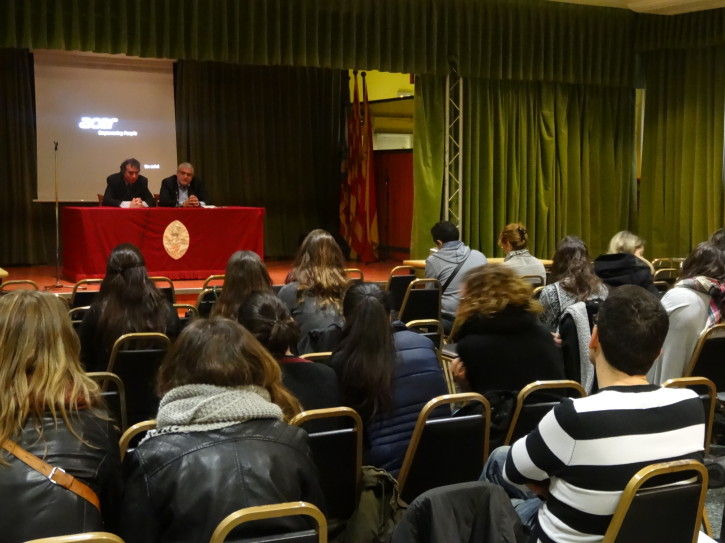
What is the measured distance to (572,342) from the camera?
13.5 feet

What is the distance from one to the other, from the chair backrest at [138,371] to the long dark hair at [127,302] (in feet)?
0.63

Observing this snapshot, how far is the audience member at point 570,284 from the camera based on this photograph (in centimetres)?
451

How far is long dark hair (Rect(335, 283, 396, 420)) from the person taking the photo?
2.90m

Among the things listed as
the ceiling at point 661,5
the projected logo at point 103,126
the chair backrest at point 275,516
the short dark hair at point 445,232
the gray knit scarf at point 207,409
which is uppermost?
the ceiling at point 661,5

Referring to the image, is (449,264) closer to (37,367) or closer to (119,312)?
(119,312)

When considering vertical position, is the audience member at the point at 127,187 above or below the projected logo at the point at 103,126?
below

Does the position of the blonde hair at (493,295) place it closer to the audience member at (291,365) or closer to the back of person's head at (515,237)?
the audience member at (291,365)

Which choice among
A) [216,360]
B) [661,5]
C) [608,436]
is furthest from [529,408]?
[661,5]

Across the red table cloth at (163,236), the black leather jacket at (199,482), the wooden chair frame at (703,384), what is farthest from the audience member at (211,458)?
the red table cloth at (163,236)

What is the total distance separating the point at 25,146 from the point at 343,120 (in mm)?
4448

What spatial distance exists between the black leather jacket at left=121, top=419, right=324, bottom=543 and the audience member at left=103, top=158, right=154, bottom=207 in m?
6.89

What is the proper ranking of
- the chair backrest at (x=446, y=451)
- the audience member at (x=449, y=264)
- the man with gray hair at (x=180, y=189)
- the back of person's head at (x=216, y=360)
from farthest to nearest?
the man with gray hair at (x=180, y=189) → the audience member at (x=449, y=264) → the chair backrest at (x=446, y=451) → the back of person's head at (x=216, y=360)

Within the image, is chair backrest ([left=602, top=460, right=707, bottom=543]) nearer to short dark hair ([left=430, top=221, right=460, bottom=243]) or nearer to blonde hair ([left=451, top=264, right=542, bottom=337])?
blonde hair ([left=451, top=264, right=542, bottom=337])

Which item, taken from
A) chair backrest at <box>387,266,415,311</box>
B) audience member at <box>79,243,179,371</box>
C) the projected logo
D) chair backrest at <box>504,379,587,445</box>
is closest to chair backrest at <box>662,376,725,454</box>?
chair backrest at <box>504,379,587,445</box>
